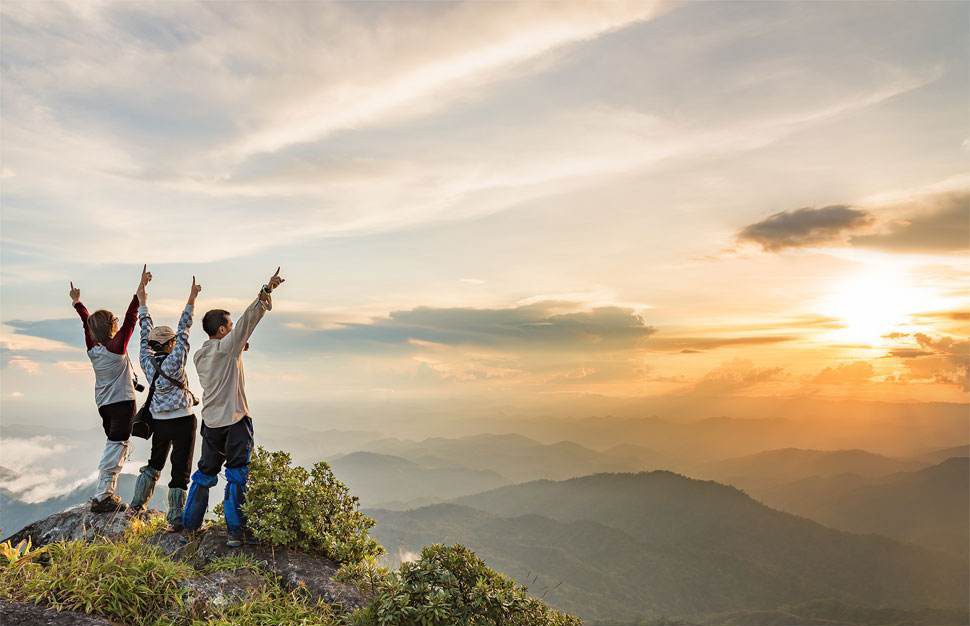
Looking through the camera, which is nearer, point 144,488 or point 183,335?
point 183,335

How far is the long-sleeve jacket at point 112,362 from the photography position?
1034 centimetres

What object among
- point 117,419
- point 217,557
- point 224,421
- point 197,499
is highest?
point 224,421

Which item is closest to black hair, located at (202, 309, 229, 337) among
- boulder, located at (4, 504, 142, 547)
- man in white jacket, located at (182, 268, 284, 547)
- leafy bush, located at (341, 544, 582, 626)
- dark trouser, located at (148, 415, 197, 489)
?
man in white jacket, located at (182, 268, 284, 547)

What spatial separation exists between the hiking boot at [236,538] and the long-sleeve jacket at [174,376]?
2207mm

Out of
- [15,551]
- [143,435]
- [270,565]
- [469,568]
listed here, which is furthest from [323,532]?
[15,551]

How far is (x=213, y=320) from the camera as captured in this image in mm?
9086

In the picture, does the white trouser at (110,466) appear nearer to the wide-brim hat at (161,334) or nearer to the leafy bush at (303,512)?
the wide-brim hat at (161,334)

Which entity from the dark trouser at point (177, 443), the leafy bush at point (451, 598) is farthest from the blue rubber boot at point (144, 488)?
the leafy bush at point (451, 598)

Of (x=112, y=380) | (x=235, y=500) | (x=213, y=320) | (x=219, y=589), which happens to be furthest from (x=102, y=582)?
(x=112, y=380)

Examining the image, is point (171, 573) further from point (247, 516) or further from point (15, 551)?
point (15, 551)

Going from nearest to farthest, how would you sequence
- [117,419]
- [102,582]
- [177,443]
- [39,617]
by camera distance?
[39,617] → [102,582] → [177,443] → [117,419]

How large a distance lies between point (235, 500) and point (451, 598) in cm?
401

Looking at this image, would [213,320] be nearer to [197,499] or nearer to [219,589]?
[197,499]

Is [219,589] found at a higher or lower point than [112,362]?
lower
